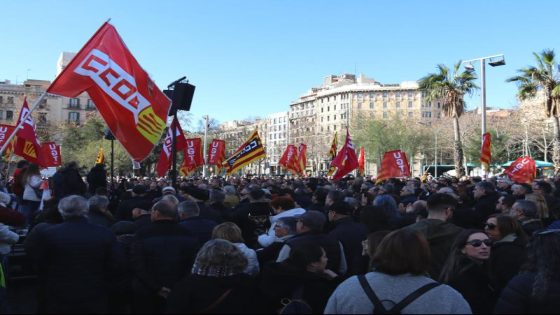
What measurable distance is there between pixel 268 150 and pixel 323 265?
152748mm

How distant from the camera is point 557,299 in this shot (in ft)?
9.95

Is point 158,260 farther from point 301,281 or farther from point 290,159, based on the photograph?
point 290,159

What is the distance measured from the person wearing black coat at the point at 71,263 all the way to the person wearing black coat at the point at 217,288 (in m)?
1.17

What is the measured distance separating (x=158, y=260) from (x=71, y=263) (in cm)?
75

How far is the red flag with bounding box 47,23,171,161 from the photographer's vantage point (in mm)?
6273

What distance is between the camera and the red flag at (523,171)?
16.6m

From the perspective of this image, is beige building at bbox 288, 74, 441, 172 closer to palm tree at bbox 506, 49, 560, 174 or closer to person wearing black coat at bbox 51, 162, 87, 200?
palm tree at bbox 506, 49, 560, 174

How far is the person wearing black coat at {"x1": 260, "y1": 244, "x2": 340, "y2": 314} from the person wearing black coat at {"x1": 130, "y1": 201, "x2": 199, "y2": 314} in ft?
3.38

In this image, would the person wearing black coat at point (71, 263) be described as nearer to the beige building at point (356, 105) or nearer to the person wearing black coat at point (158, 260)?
the person wearing black coat at point (158, 260)

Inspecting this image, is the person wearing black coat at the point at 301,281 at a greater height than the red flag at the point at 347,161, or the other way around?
the red flag at the point at 347,161

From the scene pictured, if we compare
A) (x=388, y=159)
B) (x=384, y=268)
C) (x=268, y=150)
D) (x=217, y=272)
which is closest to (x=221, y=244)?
(x=217, y=272)

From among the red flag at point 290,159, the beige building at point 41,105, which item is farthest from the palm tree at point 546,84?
the beige building at point 41,105

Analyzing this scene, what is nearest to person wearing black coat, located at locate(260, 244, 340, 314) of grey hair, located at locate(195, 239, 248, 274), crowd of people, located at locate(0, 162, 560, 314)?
crowd of people, located at locate(0, 162, 560, 314)

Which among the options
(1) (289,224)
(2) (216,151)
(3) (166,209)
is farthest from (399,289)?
(2) (216,151)
